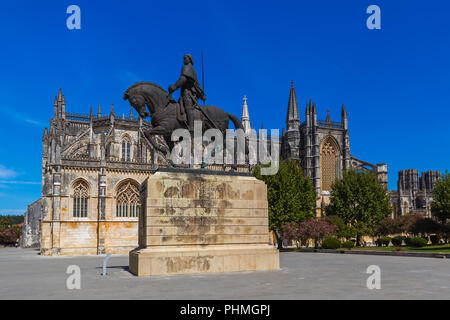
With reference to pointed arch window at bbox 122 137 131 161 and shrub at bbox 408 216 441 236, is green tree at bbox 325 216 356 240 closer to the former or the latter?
shrub at bbox 408 216 441 236

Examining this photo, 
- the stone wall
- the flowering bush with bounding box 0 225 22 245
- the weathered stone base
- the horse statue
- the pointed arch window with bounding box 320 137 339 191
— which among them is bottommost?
the flowering bush with bounding box 0 225 22 245

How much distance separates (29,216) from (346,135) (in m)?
55.6

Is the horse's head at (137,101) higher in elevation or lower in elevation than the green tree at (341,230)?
higher

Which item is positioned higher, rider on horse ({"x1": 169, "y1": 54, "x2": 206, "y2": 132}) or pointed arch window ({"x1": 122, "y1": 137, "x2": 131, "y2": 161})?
pointed arch window ({"x1": 122, "y1": 137, "x2": 131, "y2": 161})

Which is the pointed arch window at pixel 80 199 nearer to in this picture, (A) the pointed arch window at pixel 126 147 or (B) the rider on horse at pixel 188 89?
(A) the pointed arch window at pixel 126 147

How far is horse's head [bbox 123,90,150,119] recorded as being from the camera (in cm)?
1386

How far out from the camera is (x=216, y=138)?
1448cm

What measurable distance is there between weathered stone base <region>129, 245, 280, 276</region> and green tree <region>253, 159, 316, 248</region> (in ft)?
83.5

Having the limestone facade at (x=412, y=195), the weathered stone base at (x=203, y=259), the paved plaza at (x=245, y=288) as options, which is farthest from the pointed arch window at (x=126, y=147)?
the limestone facade at (x=412, y=195)

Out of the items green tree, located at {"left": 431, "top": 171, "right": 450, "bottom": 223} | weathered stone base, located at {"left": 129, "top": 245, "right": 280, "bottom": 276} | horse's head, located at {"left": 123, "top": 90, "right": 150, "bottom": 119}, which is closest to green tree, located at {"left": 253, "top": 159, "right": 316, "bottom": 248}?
green tree, located at {"left": 431, "top": 171, "right": 450, "bottom": 223}

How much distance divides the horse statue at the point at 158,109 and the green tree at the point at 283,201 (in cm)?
2493

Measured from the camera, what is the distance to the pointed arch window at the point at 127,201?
44562 millimetres

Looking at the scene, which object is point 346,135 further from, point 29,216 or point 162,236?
point 162,236
